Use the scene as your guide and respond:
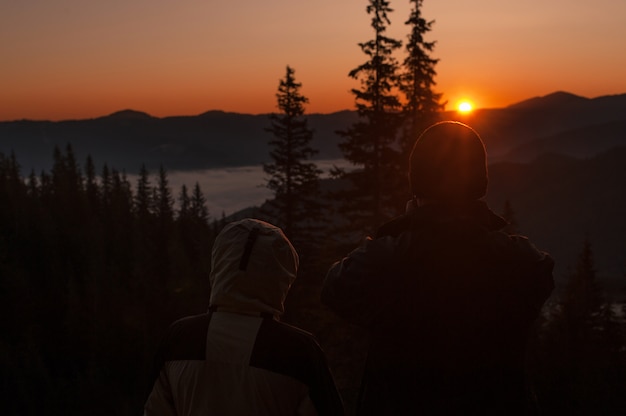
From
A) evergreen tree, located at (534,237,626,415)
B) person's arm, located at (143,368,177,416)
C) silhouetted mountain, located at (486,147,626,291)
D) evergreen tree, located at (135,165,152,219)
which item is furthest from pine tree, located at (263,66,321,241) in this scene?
silhouetted mountain, located at (486,147,626,291)

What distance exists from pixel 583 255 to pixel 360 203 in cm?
2544

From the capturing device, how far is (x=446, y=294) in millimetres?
2857

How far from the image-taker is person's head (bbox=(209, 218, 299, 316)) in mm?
3020

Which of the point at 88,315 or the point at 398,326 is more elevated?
the point at 398,326

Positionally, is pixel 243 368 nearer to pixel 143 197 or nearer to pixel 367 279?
pixel 367 279

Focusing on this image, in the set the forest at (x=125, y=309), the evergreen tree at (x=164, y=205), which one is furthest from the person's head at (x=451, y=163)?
the evergreen tree at (x=164, y=205)

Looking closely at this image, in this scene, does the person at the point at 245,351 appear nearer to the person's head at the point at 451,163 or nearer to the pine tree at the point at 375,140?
the person's head at the point at 451,163

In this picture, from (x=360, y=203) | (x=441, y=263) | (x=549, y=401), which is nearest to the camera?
(x=441, y=263)

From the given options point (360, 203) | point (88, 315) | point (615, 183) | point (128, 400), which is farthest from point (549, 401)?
point (615, 183)

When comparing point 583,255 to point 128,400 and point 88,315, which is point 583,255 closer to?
point 128,400

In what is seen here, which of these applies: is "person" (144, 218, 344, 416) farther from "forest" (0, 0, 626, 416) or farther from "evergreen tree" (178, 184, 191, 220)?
"evergreen tree" (178, 184, 191, 220)

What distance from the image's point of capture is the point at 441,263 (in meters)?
2.85

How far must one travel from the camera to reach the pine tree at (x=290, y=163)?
2556cm

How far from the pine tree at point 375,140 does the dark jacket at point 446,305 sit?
18.4m
